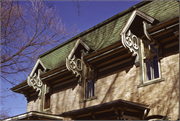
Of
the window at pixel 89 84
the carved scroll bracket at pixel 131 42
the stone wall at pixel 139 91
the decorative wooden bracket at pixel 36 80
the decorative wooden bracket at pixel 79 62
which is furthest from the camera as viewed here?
the decorative wooden bracket at pixel 36 80

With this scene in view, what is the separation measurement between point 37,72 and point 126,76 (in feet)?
28.0

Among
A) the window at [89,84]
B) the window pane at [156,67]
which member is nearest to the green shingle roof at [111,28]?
the window at [89,84]

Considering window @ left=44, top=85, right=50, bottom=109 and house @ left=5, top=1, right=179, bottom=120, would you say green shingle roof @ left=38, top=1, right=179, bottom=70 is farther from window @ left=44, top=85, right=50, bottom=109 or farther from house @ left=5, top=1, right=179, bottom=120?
window @ left=44, top=85, right=50, bottom=109

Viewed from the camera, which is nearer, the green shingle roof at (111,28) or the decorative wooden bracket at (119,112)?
the decorative wooden bracket at (119,112)

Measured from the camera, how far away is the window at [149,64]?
38.2ft

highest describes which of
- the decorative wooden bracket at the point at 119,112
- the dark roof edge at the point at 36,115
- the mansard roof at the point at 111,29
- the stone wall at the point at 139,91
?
the mansard roof at the point at 111,29

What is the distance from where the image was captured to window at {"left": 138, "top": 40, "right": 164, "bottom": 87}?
11.7 metres

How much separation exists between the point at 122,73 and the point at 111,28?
140 inches

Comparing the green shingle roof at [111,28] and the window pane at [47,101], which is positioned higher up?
the green shingle roof at [111,28]

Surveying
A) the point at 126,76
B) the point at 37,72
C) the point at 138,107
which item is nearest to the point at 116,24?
the point at 126,76

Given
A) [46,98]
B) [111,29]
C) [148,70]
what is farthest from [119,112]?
[46,98]

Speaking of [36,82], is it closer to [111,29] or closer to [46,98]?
[46,98]

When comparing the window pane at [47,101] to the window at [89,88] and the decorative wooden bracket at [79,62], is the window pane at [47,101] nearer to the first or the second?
the decorative wooden bracket at [79,62]

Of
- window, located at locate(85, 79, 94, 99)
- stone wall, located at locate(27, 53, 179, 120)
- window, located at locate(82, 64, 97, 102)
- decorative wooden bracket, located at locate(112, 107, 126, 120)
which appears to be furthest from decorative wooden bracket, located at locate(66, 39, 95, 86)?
decorative wooden bracket, located at locate(112, 107, 126, 120)
